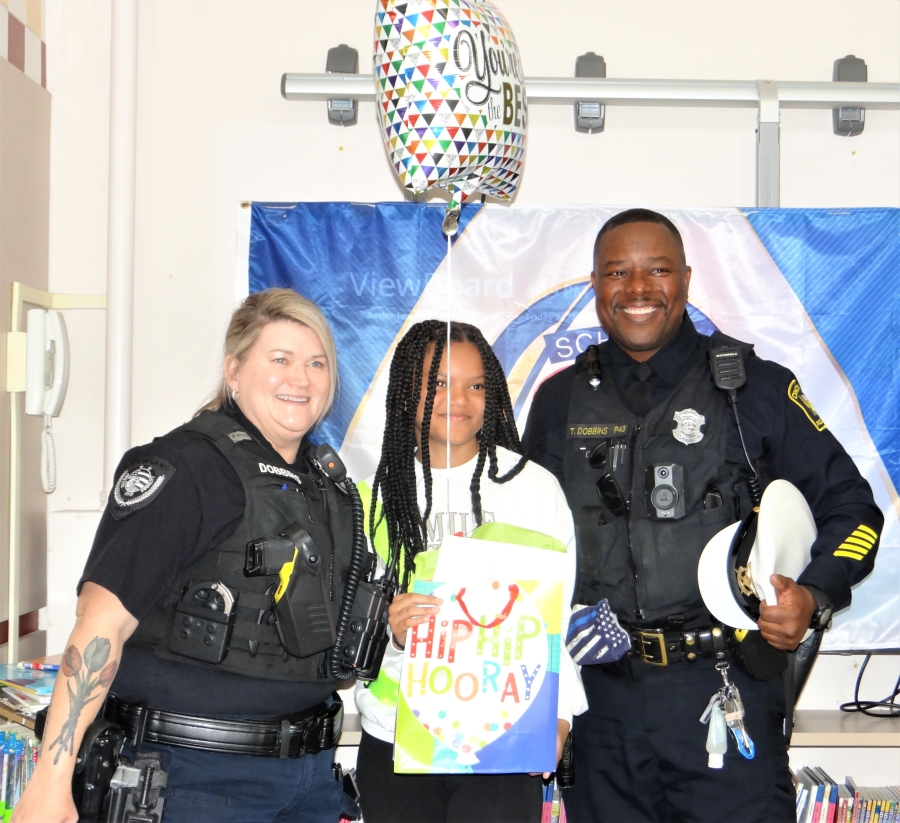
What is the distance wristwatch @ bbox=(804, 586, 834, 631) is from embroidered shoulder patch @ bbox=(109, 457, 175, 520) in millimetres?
1482

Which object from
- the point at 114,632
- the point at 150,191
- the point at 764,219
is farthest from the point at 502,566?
the point at 150,191

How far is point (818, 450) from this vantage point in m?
2.29

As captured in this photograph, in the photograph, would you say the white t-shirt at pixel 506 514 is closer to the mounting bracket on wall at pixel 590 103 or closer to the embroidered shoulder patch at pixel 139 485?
the embroidered shoulder patch at pixel 139 485

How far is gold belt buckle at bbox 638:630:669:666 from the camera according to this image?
7.13 ft

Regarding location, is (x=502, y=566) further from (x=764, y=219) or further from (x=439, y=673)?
Answer: (x=764, y=219)

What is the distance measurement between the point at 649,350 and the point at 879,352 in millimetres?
1277

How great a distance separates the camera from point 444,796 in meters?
2.00

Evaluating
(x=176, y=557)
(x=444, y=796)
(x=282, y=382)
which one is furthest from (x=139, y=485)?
(x=444, y=796)

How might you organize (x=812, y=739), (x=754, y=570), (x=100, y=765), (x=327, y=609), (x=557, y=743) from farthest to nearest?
(x=812, y=739), (x=754, y=570), (x=557, y=743), (x=327, y=609), (x=100, y=765)

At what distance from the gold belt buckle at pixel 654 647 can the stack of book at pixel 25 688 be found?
1.57m

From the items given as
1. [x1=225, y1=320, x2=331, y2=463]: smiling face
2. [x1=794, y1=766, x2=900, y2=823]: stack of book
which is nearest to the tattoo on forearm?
[x1=225, y1=320, x2=331, y2=463]: smiling face

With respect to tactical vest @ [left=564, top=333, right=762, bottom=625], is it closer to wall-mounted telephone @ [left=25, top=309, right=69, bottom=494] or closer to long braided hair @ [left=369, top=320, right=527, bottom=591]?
long braided hair @ [left=369, top=320, right=527, bottom=591]

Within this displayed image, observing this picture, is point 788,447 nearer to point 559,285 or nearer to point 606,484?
point 606,484

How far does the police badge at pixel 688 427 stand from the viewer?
2.31 meters
